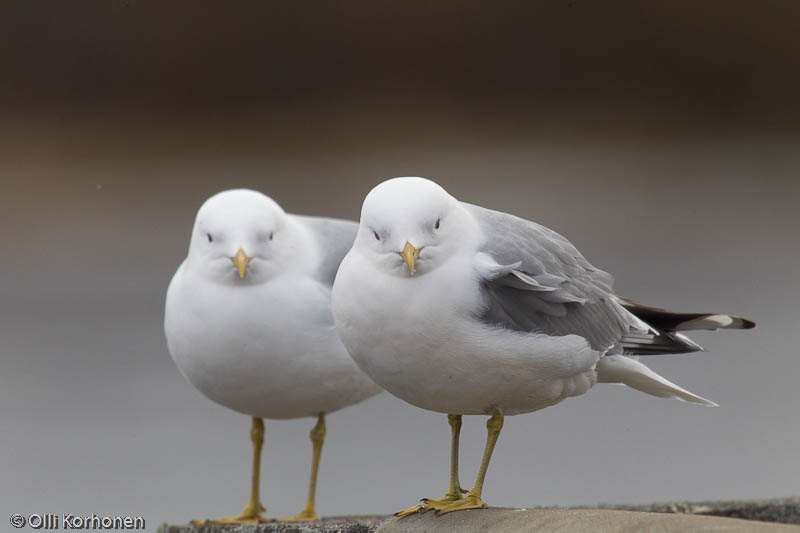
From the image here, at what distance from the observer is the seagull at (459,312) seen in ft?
8.91

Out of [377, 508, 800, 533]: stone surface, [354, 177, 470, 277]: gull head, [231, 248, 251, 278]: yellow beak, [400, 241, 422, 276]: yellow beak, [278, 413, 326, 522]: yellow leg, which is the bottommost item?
[377, 508, 800, 533]: stone surface

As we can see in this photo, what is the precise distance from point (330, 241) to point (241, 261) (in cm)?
42

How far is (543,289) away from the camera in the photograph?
287cm

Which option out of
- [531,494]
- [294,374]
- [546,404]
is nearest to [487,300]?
[546,404]

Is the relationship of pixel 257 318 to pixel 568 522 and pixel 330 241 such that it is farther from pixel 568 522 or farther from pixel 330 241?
pixel 568 522

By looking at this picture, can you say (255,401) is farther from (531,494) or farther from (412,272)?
(531,494)

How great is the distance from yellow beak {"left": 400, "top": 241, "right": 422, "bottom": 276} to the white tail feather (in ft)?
2.15

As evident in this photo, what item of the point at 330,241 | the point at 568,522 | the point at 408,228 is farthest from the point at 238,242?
the point at 568,522

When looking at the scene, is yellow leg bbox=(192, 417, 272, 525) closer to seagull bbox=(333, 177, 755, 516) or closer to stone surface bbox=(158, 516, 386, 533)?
stone surface bbox=(158, 516, 386, 533)

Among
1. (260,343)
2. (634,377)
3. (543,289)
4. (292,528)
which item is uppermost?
(260,343)

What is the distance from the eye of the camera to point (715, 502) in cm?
360

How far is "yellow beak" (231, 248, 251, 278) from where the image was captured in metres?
3.55

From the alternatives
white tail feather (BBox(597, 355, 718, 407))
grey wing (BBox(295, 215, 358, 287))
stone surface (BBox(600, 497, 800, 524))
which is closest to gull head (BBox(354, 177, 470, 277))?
white tail feather (BBox(597, 355, 718, 407))

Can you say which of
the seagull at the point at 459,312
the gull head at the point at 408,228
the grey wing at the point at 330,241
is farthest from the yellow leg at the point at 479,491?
the grey wing at the point at 330,241
